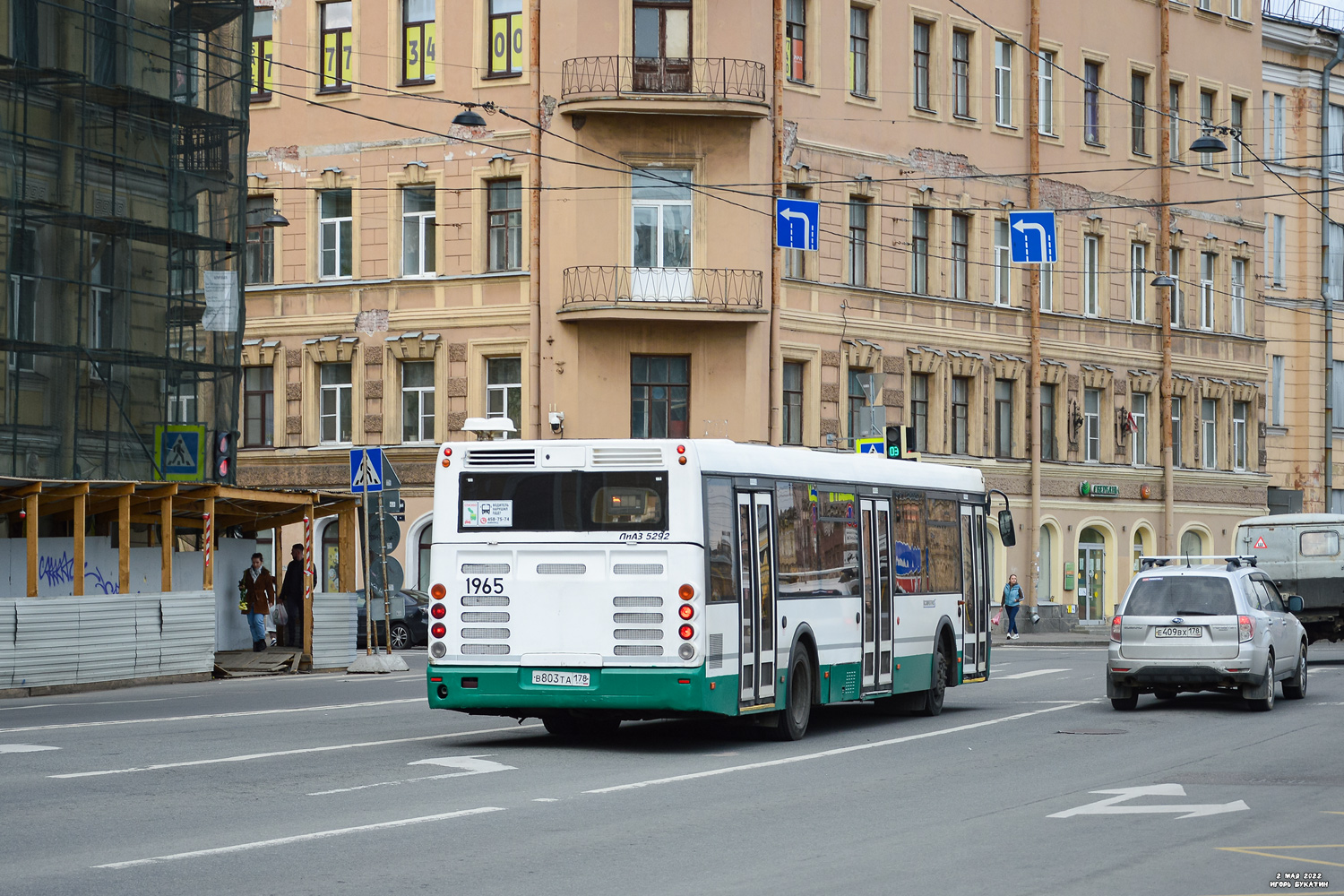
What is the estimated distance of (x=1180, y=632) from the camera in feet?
71.5

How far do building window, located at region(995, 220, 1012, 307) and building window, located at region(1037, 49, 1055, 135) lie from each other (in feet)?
9.51

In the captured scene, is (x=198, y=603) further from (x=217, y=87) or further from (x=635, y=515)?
(x=635, y=515)

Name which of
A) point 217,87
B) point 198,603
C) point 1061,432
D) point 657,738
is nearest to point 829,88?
point 1061,432

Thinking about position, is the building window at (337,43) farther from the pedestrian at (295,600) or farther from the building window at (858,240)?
the pedestrian at (295,600)

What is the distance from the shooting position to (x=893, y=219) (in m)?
45.8

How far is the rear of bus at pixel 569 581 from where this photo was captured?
16.7 meters

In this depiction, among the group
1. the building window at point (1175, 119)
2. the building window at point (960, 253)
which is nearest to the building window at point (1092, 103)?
the building window at point (1175, 119)

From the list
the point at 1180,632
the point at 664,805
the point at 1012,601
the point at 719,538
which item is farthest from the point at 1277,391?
the point at 664,805

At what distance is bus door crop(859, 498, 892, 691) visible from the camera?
65.9 ft

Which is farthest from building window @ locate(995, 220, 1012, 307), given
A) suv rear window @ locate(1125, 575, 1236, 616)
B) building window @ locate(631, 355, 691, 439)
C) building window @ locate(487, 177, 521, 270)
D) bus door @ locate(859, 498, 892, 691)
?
bus door @ locate(859, 498, 892, 691)

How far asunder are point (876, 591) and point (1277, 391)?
46.0m

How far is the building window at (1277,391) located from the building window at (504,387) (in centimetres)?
3006

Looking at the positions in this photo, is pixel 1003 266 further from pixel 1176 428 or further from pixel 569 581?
pixel 569 581

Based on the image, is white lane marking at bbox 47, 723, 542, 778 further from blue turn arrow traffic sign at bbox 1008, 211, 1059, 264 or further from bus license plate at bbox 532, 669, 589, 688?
blue turn arrow traffic sign at bbox 1008, 211, 1059, 264
